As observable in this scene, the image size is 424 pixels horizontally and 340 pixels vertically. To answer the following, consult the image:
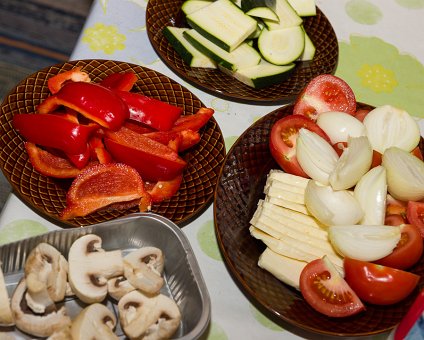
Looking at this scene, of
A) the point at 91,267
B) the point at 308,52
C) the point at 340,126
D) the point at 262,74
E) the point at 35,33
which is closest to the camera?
the point at 91,267

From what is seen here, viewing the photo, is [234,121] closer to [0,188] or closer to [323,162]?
[323,162]

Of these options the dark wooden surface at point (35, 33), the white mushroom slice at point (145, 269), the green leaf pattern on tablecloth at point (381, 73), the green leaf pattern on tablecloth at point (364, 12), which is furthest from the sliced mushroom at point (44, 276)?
the dark wooden surface at point (35, 33)

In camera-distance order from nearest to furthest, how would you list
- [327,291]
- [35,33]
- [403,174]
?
[327,291] → [403,174] → [35,33]

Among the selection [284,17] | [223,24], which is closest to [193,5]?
[223,24]

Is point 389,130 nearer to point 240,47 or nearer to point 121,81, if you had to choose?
point 240,47

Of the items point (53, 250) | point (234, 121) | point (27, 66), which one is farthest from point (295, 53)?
point (27, 66)

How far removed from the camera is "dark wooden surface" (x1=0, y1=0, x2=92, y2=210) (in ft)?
8.44

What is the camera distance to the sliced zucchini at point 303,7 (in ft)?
5.82

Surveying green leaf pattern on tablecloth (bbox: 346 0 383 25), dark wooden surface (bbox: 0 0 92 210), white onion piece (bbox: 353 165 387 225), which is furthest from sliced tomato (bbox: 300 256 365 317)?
dark wooden surface (bbox: 0 0 92 210)

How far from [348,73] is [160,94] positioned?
57 cm

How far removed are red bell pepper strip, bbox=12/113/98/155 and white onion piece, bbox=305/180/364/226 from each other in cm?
49

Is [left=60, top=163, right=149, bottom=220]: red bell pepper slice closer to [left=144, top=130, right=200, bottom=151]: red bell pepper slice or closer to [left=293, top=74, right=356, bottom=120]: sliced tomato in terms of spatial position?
[left=144, top=130, right=200, bottom=151]: red bell pepper slice

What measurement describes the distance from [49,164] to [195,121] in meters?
0.34

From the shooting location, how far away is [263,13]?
1.69 meters
